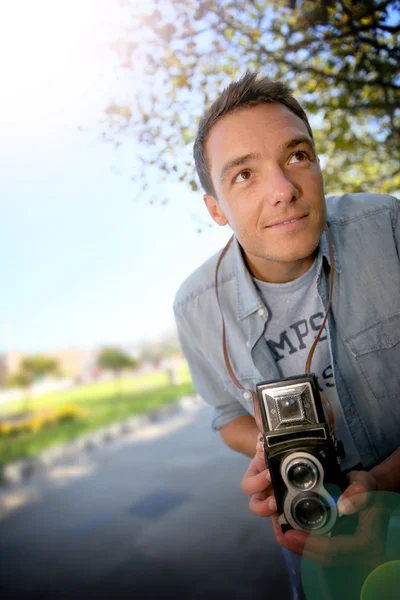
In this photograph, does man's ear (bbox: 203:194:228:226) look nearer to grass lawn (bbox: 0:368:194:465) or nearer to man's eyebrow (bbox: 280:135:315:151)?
man's eyebrow (bbox: 280:135:315:151)

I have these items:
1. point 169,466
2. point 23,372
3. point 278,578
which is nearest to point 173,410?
point 23,372

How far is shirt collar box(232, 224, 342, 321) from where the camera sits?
61.1 inches

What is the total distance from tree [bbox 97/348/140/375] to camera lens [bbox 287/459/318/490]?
40.7ft

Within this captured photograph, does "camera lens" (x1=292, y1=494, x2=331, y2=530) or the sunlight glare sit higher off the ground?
the sunlight glare

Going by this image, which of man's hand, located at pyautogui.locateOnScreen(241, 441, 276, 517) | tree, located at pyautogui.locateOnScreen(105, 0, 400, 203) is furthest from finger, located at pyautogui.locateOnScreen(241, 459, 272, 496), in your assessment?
tree, located at pyautogui.locateOnScreen(105, 0, 400, 203)

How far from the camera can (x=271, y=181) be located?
1328 millimetres

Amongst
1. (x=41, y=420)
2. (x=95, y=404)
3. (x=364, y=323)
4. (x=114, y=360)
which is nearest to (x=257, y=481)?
(x=364, y=323)

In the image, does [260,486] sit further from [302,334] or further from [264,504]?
[302,334]

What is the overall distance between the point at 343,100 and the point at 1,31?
69.2 inches

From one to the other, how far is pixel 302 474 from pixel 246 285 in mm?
688

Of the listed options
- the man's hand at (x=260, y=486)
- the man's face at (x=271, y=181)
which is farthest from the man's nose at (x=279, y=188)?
the man's hand at (x=260, y=486)

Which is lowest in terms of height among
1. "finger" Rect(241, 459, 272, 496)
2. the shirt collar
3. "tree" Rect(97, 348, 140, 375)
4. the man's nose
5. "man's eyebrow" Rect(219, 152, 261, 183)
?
"finger" Rect(241, 459, 272, 496)

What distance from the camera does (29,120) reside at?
2805 millimetres

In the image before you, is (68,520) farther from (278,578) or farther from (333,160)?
(333,160)
